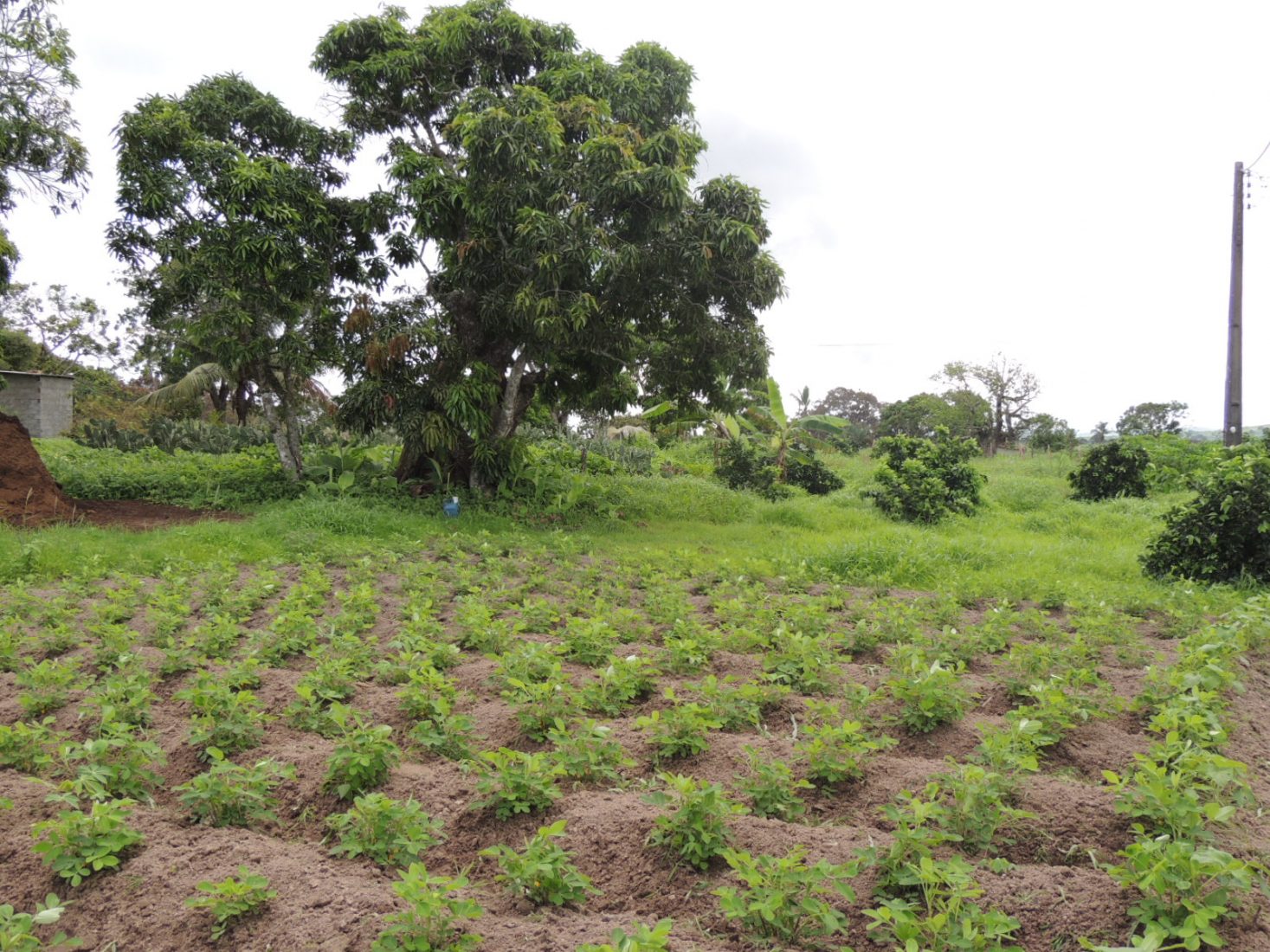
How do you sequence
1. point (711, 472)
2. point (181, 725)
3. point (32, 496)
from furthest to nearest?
point (711, 472) < point (32, 496) < point (181, 725)

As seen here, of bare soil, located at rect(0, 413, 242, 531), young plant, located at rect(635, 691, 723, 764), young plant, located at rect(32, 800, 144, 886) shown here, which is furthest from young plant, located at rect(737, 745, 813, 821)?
bare soil, located at rect(0, 413, 242, 531)

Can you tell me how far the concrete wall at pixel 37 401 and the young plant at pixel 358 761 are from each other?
89.9 ft

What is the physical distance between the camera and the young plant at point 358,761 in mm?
2939

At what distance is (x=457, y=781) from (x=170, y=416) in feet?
91.0

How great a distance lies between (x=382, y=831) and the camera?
263 cm

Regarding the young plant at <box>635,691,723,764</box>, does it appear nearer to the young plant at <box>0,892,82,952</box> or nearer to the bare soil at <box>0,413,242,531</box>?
the young plant at <box>0,892,82,952</box>

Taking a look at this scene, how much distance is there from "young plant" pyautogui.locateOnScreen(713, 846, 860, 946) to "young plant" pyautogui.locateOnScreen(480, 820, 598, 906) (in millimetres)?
449

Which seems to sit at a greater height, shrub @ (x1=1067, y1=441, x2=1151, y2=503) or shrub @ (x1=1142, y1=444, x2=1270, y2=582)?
shrub @ (x1=1067, y1=441, x2=1151, y2=503)

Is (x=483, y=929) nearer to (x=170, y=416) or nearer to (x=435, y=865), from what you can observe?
(x=435, y=865)

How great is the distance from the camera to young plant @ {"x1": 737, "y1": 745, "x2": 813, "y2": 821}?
2.89 m

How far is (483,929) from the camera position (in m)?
2.26

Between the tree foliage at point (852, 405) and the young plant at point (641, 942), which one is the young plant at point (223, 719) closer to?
the young plant at point (641, 942)

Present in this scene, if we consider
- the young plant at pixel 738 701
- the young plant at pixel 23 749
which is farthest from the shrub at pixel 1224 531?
the young plant at pixel 23 749

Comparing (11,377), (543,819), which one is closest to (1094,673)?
(543,819)
